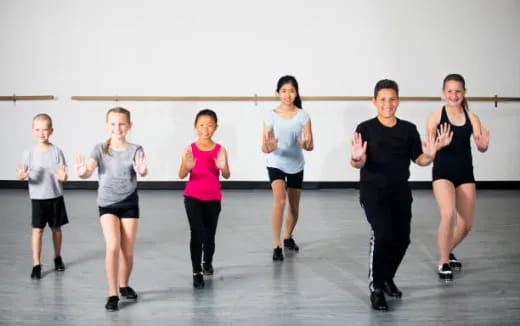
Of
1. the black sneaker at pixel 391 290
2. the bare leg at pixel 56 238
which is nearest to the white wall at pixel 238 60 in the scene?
the bare leg at pixel 56 238

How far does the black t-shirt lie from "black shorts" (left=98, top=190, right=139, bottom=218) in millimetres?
1282

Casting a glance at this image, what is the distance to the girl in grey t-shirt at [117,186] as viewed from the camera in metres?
3.16

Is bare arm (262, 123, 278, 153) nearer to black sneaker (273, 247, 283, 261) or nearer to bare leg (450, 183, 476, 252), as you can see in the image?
black sneaker (273, 247, 283, 261)

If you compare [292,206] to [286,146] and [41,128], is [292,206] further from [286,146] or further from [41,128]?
[41,128]

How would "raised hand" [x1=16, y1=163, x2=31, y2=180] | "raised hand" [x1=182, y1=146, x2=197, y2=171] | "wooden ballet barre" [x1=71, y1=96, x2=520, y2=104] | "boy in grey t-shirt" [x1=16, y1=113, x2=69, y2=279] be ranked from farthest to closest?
"wooden ballet barre" [x1=71, y1=96, x2=520, y2=104] < "boy in grey t-shirt" [x1=16, y1=113, x2=69, y2=279] < "raised hand" [x1=16, y1=163, x2=31, y2=180] < "raised hand" [x1=182, y1=146, x2=197, y2=171]

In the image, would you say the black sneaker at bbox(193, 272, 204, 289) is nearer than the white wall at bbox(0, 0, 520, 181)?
Yes

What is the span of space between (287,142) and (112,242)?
1.60 metres

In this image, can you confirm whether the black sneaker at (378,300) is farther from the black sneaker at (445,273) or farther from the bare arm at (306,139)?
the bare arm at (306,139)

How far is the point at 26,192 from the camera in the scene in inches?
287

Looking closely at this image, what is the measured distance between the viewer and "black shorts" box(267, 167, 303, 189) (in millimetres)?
4230

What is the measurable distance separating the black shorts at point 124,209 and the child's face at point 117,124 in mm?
340

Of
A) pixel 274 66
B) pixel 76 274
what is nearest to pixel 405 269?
pixel 76 274

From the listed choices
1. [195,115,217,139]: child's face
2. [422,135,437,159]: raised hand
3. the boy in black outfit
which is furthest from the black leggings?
[422,135,437,159]: raised hand

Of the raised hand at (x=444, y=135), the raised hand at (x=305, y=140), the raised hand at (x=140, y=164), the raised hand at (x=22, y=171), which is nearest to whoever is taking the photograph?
the raised hand at (x=140, y=164)
